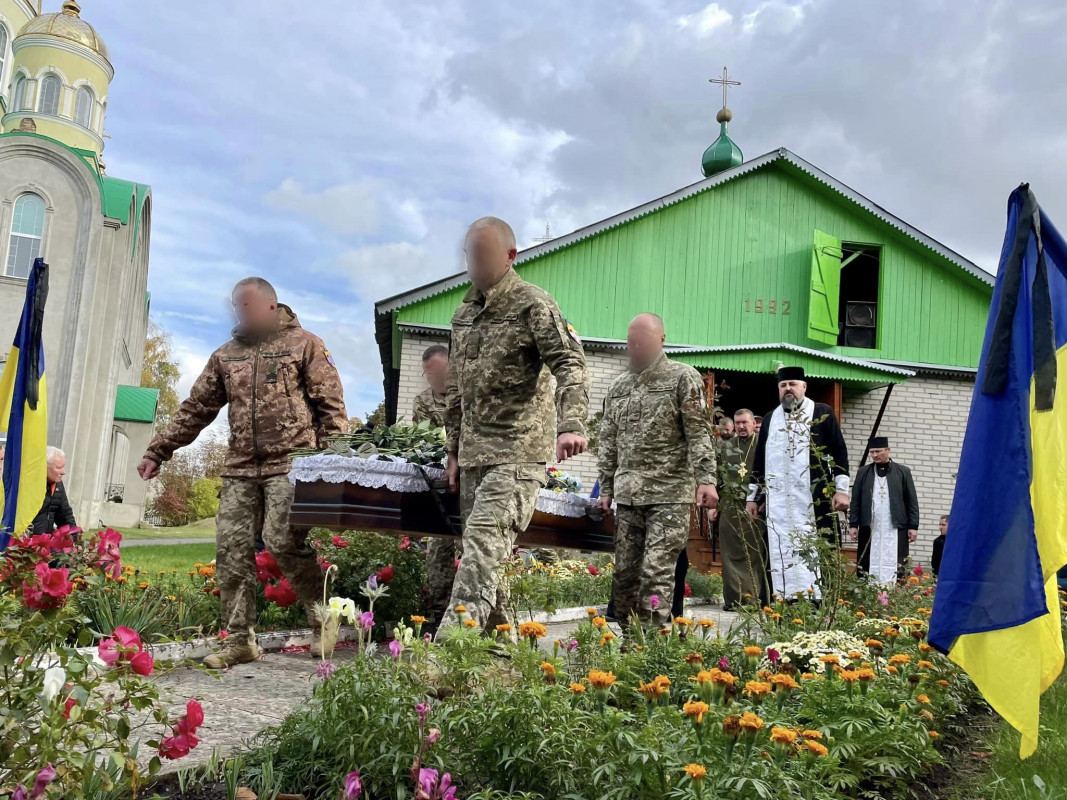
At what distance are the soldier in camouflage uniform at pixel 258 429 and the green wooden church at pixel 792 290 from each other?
38.1ft

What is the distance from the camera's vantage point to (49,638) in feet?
7.13

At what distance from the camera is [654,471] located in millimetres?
5555

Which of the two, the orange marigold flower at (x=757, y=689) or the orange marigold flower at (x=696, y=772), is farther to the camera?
the orange marigold flower at (x=757, y=689)

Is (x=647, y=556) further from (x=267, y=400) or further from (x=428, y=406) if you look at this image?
(x=428, y=406)

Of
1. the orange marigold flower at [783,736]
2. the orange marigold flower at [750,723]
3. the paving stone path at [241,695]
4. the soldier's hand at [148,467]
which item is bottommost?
the paving stone path at [241,695]

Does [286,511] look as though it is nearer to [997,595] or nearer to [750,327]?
[997,595]

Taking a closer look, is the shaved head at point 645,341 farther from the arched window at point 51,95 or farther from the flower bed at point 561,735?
the arched window at point 51,95

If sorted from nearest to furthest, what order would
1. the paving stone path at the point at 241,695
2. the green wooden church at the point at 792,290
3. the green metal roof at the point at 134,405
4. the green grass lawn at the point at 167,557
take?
the paving stone path at the point at 241,695
the green grass lawn at the point at 167,557
the green wooden church at the point at 792,290
the green metal roof at the point at 134,405

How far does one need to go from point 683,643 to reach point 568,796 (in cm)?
180

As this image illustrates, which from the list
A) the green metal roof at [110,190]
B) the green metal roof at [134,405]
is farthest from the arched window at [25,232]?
the green metal roof at [134,405]

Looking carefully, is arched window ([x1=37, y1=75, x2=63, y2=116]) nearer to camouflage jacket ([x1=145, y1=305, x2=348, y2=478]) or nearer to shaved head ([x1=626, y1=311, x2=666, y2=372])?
camouflage jacket ([x1=145, y1=305, x2=348, y2=478])

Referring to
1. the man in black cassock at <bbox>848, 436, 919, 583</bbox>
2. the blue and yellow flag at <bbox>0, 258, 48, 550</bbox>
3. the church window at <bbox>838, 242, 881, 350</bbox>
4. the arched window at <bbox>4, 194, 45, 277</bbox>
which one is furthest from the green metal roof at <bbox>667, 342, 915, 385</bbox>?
the arched window at <bbox>4, 194, 45, 277</bbox>

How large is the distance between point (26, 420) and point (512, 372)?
291 cm

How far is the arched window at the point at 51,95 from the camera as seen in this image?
99.7 ft
